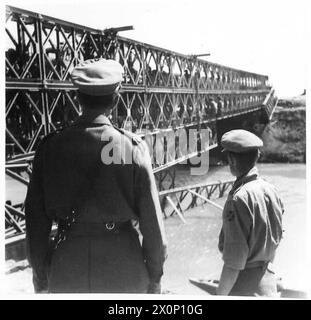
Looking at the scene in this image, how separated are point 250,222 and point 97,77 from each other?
4.49 feet

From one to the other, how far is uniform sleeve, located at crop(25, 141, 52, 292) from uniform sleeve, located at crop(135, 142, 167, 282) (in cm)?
62

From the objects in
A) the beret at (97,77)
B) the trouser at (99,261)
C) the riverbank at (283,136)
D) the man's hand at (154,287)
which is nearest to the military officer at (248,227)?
the man's hand at (154,287)

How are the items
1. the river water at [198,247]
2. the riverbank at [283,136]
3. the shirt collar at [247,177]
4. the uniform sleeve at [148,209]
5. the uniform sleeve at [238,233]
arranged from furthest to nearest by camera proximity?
the riverbank at [283,136] < the river water at [198,247] < the shirt collar at [247,177] < the uniform sleeve at [238,233] < the uniform sleeve at [148,209]

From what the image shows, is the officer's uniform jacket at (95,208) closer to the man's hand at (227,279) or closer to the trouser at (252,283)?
the man's hand at (227,279)

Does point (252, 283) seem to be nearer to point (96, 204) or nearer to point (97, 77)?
point (96, 204)

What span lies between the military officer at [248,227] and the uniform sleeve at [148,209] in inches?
20.3

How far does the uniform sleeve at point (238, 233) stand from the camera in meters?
2.50

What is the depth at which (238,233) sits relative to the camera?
250 cm

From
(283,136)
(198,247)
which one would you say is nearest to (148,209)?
(198,247)

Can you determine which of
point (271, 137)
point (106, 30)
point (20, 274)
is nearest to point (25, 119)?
point (106, 30)

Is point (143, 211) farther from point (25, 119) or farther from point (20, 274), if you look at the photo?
point (25, 119)

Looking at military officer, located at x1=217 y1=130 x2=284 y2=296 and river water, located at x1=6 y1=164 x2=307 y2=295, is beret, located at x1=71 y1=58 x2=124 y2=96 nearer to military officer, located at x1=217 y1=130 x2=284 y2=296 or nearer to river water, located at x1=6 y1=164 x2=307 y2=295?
military officer, located at x1=217 y1=130 x2=284 y2=296

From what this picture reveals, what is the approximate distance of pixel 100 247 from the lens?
2387 millimetres

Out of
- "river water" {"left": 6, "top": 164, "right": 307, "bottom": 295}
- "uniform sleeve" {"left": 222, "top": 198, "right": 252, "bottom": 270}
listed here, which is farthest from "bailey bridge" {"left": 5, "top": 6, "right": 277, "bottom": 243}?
"uniform sleeve" {"left": 222, "top": 198, "right": 252, "bottom": 270}
